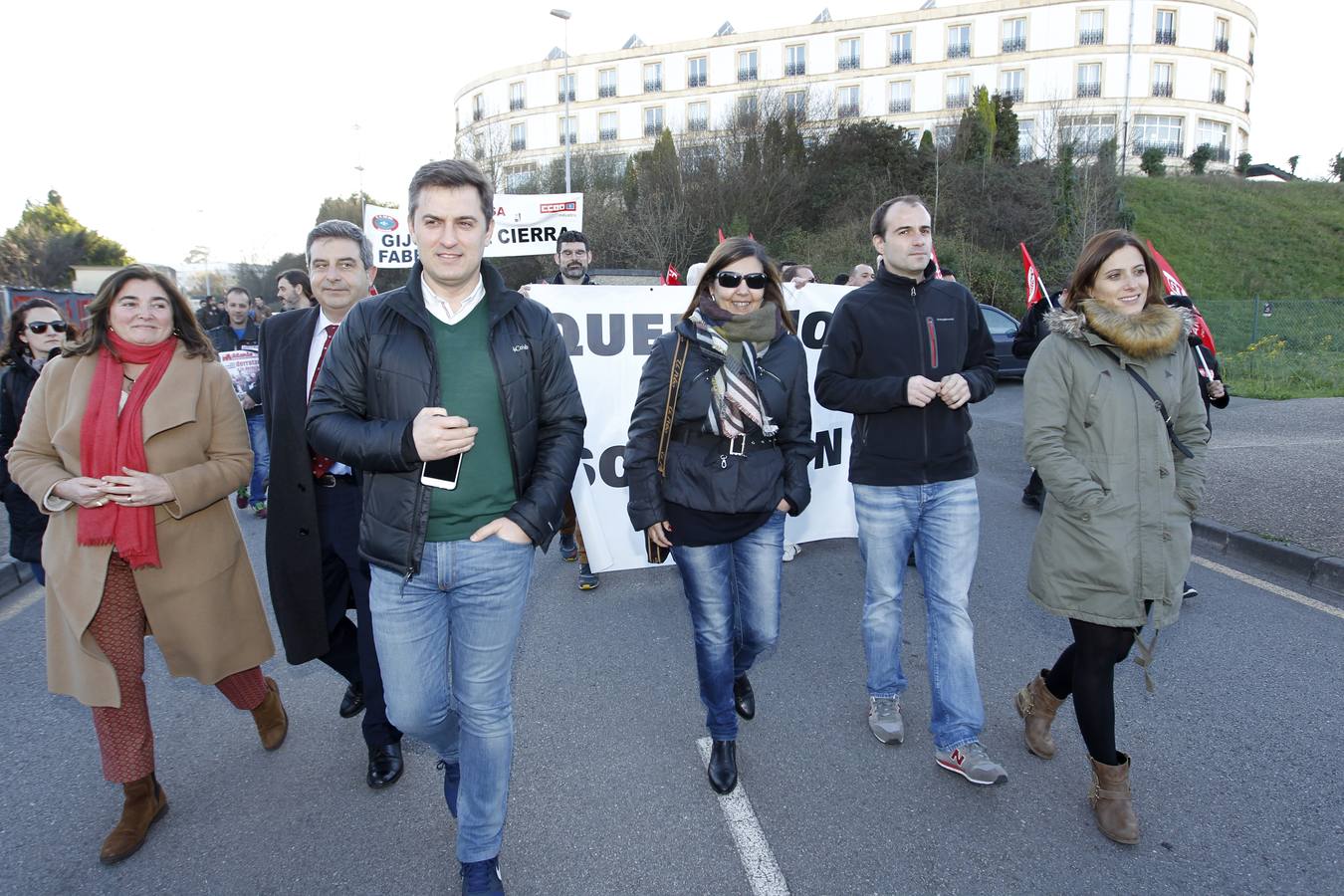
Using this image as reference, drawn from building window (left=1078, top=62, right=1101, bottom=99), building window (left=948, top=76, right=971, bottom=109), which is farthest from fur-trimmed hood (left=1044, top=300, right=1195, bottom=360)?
building window (left=1078, top=62, right=1101, bottom=99)

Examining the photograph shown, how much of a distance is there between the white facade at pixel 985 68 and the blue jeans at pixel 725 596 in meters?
48.1

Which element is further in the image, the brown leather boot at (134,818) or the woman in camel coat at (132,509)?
the woman in camel coat at (132,509)

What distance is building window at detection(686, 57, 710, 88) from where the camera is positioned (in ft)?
192

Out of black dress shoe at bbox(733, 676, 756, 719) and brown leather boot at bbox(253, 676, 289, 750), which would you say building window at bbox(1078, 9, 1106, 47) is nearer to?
black dress shoe at bbox(733, 676, 756, 719)

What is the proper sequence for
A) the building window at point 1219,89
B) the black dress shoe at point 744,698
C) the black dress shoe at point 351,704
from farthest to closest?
the building window at point 1219,89 < the black dress shoe at point 351,704 < the black dress shoe at point 744,698

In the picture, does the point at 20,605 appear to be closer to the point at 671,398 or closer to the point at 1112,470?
the point at 671,398

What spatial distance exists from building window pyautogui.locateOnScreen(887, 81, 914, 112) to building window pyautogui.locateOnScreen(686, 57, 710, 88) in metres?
13.1

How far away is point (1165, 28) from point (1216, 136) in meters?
7.86

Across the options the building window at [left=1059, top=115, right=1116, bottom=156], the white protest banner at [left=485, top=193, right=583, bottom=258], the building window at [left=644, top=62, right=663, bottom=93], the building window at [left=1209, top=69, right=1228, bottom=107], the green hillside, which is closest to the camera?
the white protest banner at [left=485, top=193, right=583, bottom=258]

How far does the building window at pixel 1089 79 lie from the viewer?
168 ft

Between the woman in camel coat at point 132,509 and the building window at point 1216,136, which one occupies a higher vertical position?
the building window at point 1216,136

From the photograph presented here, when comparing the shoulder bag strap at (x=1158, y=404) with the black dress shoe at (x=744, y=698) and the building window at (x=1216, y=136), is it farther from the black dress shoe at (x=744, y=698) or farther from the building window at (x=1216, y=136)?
the building window at (x=1216, y=136)

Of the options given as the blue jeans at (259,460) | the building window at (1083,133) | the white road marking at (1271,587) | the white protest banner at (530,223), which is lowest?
the white road marking at (1271,587)

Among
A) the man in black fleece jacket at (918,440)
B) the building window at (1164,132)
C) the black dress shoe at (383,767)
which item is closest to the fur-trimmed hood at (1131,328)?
the man in black fleece jacket at (918,440)
